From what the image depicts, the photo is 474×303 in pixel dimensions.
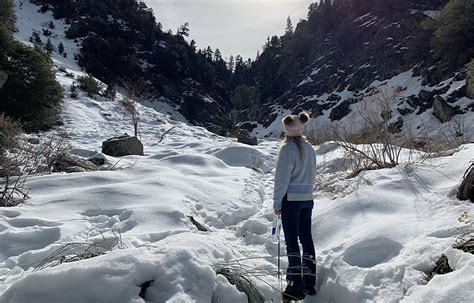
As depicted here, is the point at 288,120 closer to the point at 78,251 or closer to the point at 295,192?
the point at 295,192

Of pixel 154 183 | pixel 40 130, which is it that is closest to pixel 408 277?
pixel 154 183

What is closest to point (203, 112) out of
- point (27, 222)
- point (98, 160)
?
point (98, 160)

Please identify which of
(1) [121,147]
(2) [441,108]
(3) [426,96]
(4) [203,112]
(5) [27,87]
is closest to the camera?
(1) [121,147]

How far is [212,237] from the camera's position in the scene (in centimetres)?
372

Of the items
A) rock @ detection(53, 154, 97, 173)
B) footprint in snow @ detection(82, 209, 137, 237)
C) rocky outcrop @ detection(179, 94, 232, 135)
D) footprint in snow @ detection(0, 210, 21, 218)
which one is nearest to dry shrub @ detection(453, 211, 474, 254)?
footprint in snow @ detection(82, 209, 137, 237)

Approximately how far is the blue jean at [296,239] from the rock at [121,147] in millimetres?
8995

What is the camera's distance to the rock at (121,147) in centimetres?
1126

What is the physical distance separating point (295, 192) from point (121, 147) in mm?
9132

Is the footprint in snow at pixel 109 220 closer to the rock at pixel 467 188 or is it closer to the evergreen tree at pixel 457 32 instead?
the rock at pixel 467 188

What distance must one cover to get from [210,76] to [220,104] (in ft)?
21.4

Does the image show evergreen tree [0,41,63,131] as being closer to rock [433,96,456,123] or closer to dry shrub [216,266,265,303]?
dry shrub [216,266,265,303]

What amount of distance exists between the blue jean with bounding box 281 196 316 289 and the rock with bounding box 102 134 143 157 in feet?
29.5

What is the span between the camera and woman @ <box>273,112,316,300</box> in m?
3.23

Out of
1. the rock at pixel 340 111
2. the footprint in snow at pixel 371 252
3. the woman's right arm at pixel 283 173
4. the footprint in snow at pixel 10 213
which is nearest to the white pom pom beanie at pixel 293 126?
the woman's right arm at pixel 283 173
